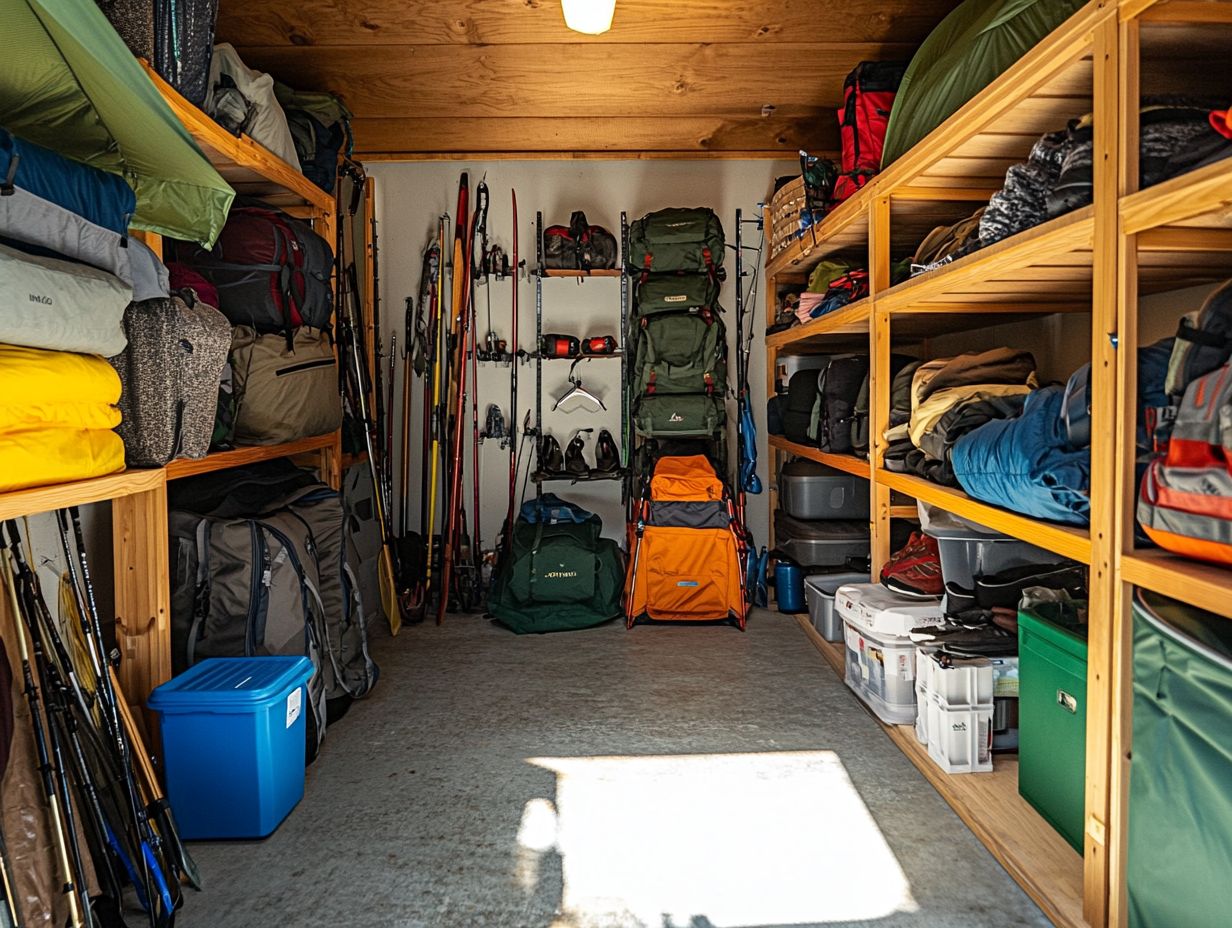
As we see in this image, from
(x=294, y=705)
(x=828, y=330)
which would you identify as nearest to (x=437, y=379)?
(x=828, y=330)

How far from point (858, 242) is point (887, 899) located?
2851 mm

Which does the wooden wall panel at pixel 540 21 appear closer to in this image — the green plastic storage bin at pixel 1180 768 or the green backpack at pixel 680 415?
the green backpack at pixel 680 415

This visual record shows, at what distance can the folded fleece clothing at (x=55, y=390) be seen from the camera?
1.60m

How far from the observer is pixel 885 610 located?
2.81 meters

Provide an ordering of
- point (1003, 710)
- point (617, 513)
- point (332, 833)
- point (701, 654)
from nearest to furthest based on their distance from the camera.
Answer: point (332, 833) → point (1003, 710) → point (701, 654) → point (617, 513)

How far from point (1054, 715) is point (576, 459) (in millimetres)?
3096

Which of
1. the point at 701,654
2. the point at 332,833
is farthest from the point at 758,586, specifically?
the point at 332,833

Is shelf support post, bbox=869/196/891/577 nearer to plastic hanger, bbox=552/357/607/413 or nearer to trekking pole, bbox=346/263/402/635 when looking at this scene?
plastic hanger, bbox=552/357/607/413

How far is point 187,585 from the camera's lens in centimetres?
256

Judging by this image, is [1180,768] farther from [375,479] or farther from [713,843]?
[375,479]

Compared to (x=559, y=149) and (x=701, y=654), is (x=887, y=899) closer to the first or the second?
(x=701, y=654)

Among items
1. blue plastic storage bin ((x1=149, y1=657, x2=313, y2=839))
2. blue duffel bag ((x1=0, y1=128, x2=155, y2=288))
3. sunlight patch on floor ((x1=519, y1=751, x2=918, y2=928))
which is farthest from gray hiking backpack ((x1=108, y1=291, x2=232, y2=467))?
sunlight patch on floor ((x1=519, y1=751, x2=918, y2=928))

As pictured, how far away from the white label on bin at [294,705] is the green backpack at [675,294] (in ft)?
9.37

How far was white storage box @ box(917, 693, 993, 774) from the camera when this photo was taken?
2.42 m
